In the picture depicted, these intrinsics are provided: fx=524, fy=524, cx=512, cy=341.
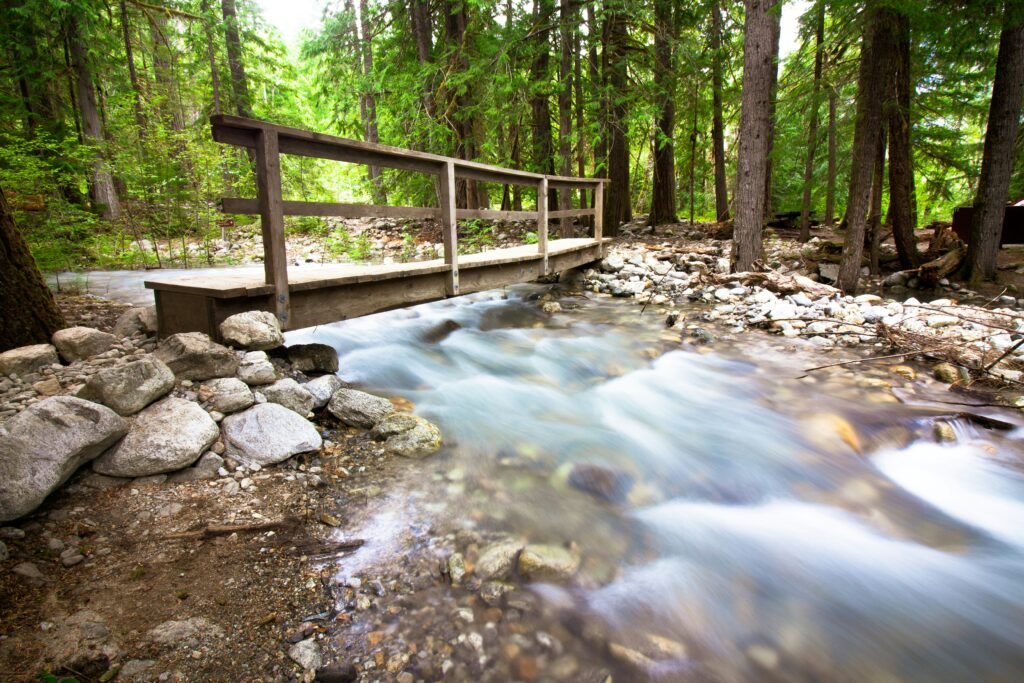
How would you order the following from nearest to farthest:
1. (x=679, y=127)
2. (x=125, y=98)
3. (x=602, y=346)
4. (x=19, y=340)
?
(x=19, y=340)
(x=602, y=346)
(x=125, y=98)
(x=679, y=127)

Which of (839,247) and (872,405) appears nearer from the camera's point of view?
(872,405)

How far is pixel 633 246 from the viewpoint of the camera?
11.8 meters

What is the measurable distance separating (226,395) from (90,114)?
1427 cm

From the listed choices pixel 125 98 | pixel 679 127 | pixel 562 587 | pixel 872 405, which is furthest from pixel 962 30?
pixel 125 98

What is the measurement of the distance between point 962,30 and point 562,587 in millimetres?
8190

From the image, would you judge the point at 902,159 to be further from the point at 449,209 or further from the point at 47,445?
the point at 47,445

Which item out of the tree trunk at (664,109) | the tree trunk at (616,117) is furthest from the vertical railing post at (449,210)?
the tree trunk at (664,109)

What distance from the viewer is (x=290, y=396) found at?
11.1 feet

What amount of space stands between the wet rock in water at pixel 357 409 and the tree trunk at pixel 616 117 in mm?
8340

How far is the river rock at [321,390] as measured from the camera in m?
3.60

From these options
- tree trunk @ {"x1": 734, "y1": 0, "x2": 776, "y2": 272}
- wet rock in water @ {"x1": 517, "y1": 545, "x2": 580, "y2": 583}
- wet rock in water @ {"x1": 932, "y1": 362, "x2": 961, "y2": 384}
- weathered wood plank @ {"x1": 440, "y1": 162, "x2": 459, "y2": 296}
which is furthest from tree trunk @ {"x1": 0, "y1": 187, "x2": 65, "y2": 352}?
tree trunk @ {"x1": 734, "y1": 0, "x2": 776, "y2": 272}

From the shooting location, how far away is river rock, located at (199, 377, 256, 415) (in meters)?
3.00

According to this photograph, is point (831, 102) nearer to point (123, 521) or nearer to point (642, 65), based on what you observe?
point (642, 65)

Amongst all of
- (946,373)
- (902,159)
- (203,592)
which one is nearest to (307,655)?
(203,592)
